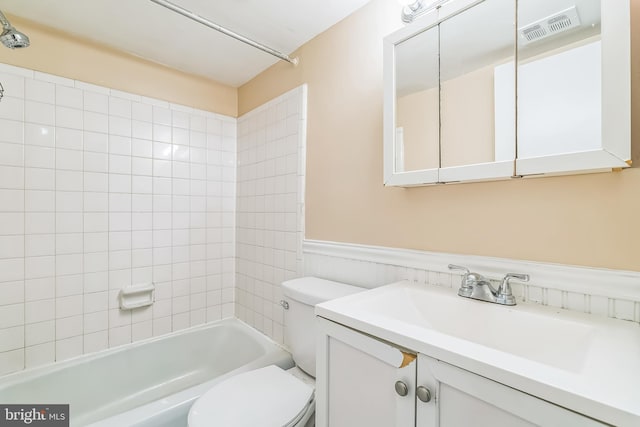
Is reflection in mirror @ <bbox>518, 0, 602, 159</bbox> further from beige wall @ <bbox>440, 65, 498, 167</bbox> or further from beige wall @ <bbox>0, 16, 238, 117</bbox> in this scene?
beige wall @ <bbox>0, 16, 238, 117</bbox>

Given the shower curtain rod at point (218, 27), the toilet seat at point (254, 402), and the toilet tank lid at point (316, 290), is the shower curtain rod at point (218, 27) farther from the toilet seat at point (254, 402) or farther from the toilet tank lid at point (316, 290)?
the toilet seat at point (254, 402)

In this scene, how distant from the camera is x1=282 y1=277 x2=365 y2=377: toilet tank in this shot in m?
1.39

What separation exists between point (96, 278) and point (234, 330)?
99 centimetres

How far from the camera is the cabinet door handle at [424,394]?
0.66 meters

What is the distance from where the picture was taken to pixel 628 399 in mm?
463

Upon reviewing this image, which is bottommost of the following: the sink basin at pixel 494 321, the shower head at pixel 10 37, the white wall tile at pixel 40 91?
the sink basin at pixel 494 321

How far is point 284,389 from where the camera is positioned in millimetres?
1245

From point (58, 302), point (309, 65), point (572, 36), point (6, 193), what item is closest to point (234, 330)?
point (58, 302)

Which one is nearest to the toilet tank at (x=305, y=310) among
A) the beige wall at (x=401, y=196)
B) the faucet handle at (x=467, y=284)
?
the beige wall at (x=401, y=196)

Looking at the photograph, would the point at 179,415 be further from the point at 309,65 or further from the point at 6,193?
the point at 309,65

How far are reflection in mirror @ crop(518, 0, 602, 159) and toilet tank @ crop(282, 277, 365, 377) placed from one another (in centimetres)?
93

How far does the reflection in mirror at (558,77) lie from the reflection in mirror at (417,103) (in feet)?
0.96

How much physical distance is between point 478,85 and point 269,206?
143 centimetres

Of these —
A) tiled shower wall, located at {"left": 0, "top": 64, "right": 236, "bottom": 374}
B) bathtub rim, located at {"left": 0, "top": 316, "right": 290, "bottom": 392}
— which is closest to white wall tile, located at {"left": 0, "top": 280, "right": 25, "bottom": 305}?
tiled shower wall, located at {"left": 0, "top": 64, "right": 236, "bottom": 374}
